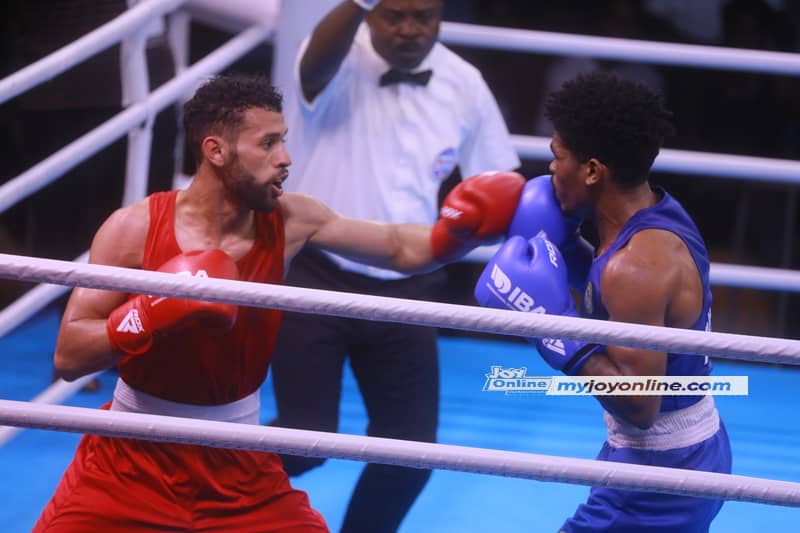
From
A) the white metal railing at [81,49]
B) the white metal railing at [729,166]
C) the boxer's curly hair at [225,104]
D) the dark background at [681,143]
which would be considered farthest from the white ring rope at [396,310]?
the dark background at [681,143]

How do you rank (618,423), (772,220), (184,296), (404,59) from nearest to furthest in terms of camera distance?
(184,296) < (618,423) < (404,59) < (772,220)

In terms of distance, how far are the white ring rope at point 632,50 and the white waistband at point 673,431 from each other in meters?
1.53

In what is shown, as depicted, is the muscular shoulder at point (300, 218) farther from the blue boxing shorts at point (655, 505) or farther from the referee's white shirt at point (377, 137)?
the blue boxing shorts at point (655, 505)

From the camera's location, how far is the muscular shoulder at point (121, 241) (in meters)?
1.75

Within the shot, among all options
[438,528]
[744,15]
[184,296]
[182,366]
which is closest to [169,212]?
[182,366]

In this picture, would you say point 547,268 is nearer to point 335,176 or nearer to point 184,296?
point 184,296

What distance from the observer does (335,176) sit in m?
2.46

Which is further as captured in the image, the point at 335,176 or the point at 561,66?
the point at 561,66

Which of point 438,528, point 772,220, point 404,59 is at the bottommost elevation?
point 438,528

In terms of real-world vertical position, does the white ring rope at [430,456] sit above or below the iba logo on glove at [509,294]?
below

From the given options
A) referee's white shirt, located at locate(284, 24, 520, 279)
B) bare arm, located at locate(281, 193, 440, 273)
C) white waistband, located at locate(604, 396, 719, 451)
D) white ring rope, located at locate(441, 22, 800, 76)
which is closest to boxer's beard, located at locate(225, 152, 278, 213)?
bare arm, located at locate(281, 193, 440, 273)

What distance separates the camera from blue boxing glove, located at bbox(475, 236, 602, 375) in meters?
1.67

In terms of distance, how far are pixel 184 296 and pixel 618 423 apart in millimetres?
767

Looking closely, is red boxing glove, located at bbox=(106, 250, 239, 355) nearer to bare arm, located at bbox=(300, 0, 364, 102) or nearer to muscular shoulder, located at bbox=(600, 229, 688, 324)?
muscular shoulder, located at bbox=(600, 229, 688, 324)
